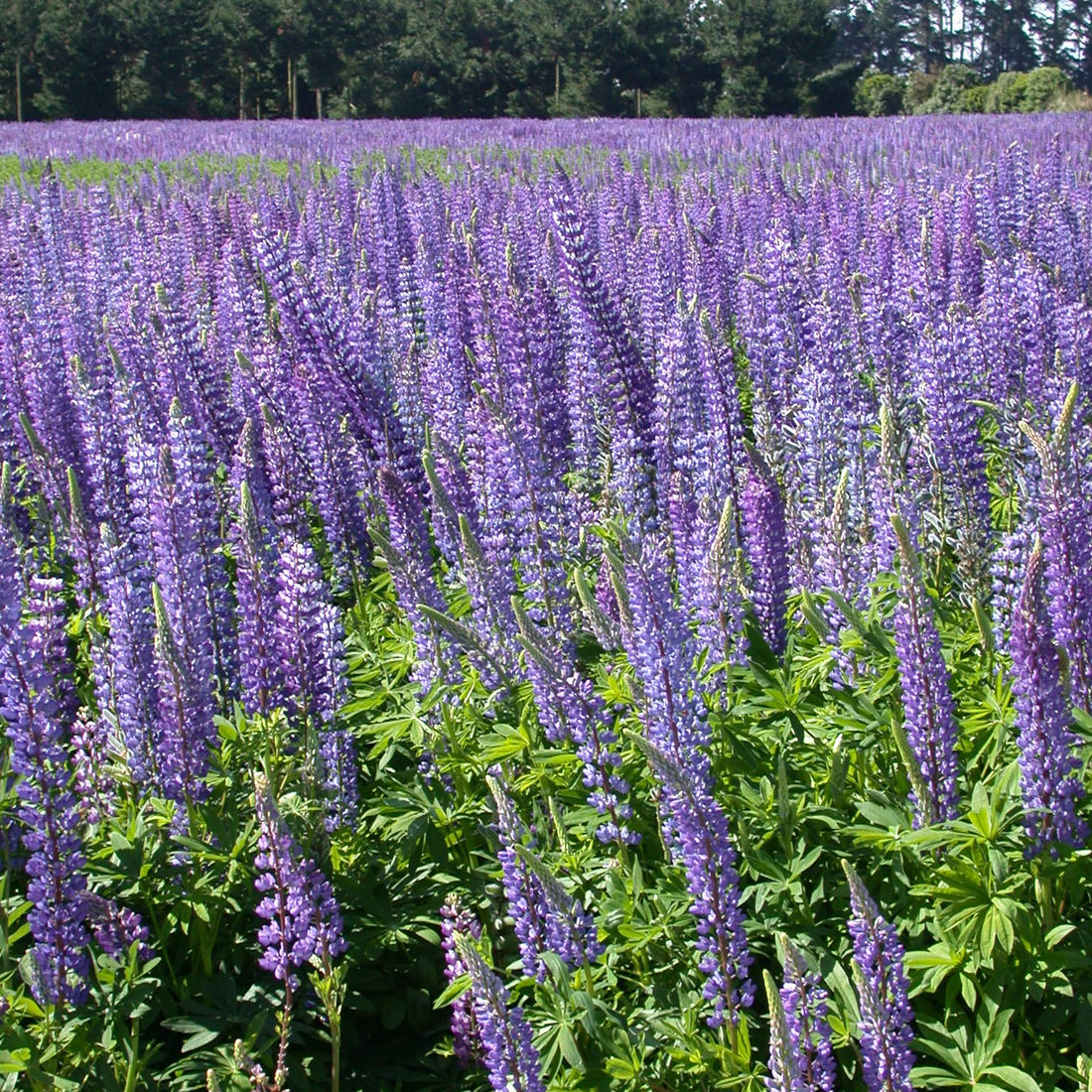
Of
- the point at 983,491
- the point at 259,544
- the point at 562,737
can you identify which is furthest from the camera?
the point at 983,491

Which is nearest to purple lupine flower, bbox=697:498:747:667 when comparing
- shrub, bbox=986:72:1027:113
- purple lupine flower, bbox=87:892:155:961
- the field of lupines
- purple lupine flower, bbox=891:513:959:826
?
the field of lupines

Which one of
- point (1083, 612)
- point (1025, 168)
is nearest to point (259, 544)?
point (1083, 612)

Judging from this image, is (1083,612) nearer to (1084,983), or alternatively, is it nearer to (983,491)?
(1084,983)

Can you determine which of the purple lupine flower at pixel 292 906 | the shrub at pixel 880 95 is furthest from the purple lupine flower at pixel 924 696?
the shrub at pixel 880 95

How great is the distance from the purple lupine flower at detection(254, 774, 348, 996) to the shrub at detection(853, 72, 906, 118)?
4835 cm

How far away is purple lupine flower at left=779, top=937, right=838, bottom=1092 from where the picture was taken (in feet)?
6.55

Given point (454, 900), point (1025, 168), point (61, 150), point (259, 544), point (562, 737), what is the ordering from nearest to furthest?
point (454, 900)
point (562, 737)
point (259, 544)
point (1025, 168)
point (61, 150)

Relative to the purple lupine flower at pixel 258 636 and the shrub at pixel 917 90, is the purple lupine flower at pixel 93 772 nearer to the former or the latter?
the purple lupine flower at pixel 258 636

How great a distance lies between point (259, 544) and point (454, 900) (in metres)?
1.16

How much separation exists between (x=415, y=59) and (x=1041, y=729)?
1881 inches

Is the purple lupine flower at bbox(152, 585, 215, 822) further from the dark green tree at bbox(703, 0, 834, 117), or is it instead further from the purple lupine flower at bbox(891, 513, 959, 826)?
the dark green tree at bbox(703, 0, 834, 117)

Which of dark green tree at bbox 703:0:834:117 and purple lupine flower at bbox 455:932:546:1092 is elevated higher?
dark green tree at bbox 703:0:834:117

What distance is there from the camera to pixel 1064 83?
35.9 m

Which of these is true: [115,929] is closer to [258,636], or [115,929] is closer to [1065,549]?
[258,636]
